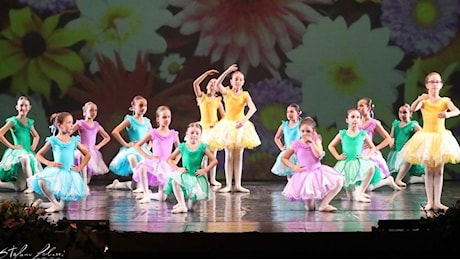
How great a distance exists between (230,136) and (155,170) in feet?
3.36

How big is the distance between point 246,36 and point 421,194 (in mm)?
3050

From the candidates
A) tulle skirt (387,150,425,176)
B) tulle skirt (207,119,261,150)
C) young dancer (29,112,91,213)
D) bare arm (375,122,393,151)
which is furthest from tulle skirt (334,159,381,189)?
young dancer (29,112,91,213)

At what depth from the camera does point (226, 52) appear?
32.2 ft

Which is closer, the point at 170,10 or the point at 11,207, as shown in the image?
the point at 11,207

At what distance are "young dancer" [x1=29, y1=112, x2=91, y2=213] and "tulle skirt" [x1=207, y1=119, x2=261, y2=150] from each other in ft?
5.60

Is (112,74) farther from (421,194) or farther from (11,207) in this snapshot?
(11,207)

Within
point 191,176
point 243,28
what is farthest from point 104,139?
point 243,28

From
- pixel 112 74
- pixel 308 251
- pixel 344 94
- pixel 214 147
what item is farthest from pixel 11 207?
pixel 344 94

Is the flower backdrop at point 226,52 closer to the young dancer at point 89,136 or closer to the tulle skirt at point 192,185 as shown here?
the young dancer at point 89,136

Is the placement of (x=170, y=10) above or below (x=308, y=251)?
above

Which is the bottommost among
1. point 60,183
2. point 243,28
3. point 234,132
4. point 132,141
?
point 60,183

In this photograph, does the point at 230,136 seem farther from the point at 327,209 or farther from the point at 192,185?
the point at 327,209

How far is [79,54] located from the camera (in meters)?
9.80

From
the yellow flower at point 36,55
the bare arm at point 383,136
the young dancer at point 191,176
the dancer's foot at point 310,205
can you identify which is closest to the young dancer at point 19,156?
the yellow flower at point 36,55
